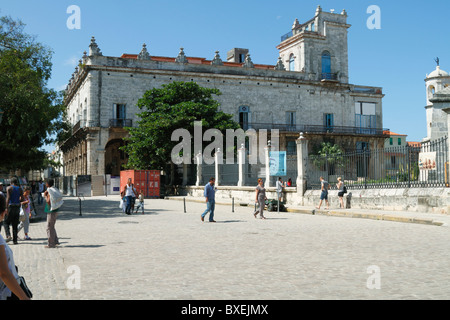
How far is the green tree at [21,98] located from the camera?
18375 millimetres

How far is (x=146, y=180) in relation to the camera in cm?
3331

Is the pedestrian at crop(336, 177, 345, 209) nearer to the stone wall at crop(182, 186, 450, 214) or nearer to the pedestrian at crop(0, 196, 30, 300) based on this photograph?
the stone wall at crop(182, 186, 450, 214)

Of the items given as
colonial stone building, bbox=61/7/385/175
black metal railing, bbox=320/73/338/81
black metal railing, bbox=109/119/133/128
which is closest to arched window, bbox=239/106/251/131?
colonial stone building, bbox=61/7/385/175

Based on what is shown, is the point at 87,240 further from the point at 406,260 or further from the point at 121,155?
the point at 121,155

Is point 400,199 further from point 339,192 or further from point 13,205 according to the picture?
point 13,205

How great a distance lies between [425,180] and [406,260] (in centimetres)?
955

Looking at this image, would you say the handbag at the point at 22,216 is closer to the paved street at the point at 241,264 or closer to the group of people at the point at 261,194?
the paved street at the point at 241,264

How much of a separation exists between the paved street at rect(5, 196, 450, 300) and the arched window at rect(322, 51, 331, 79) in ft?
127

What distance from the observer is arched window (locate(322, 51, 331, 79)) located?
4884cm

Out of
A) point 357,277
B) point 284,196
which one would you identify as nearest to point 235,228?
point 357,277

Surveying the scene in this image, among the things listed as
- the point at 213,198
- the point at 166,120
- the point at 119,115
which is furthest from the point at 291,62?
the point at 213,198

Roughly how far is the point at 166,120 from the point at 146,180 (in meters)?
4.77

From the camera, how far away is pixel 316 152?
4512 centimetres

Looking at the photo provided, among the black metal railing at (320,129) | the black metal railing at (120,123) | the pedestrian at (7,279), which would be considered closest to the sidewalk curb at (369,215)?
the pedestrian at (7,279)
